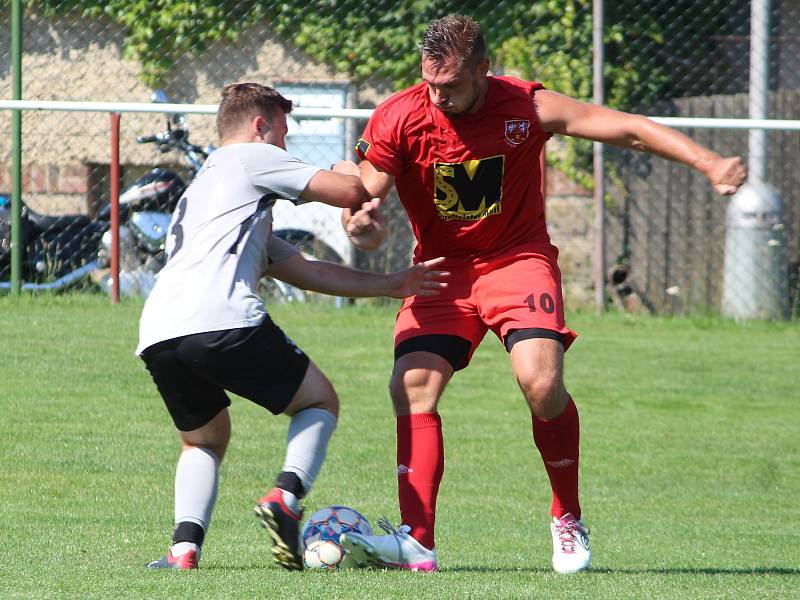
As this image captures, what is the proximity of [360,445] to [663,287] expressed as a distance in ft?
16.3

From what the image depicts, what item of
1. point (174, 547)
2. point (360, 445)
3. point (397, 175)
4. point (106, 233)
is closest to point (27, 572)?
point (174, 547)

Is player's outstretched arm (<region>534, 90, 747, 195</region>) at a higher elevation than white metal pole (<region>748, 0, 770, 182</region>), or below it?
below

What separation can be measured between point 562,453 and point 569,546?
1.09 ft

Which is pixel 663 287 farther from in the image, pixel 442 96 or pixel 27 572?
pixel 27 572

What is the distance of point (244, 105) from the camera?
Result: 4.64m

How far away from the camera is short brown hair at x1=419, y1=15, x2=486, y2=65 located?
4.79 meters

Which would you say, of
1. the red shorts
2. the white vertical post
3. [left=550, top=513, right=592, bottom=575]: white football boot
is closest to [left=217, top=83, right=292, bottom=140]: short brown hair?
the red shorts

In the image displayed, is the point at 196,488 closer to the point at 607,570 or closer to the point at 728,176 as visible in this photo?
the point at 607,570

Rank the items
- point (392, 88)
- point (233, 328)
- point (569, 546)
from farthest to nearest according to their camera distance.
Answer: point (392, 88)
point (569, 546)
point (233, 328)

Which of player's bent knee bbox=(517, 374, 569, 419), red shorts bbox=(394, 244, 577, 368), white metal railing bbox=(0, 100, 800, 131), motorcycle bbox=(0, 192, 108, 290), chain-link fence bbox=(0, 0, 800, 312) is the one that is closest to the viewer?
player's bent knee bbox=(517, 374, 569, 419)

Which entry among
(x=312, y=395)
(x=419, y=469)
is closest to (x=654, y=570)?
(x=419, y=469)

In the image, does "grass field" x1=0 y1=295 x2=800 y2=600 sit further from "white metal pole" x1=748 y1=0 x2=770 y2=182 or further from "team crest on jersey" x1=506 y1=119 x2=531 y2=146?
"team crest on jersey" x1=506 y1=119 x2=531 y2=146

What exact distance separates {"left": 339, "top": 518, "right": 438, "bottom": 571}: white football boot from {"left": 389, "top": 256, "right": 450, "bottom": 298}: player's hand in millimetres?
828

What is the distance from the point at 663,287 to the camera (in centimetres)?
1209
